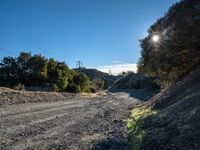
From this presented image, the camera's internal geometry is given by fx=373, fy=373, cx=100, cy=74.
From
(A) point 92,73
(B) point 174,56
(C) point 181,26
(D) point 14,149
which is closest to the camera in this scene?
(D) point 14,149

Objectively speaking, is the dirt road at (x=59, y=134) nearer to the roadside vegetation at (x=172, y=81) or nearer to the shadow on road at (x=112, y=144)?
the shadow on road at (x=112, y=144)

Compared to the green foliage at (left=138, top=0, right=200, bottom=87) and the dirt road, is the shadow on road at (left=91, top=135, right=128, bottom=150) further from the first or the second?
the green foliage at (left=138, top=0, right=200, bottom=87)

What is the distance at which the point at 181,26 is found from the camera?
22.2 metres

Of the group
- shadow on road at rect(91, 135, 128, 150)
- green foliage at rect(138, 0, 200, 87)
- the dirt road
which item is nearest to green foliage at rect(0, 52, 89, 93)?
green foliage at rect(138, 0, 200, 87)

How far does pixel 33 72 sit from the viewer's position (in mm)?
54625

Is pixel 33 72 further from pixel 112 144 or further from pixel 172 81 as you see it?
pixel 112 144

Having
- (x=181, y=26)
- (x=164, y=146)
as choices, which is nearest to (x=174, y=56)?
(x=181, y=26)

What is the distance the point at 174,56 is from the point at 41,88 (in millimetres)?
31446

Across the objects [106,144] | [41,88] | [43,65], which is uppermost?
[43,65]

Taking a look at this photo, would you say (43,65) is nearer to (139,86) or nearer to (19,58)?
(19,58)

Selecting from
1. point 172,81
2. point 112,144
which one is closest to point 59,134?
point 112,144

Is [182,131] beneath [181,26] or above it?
beneath

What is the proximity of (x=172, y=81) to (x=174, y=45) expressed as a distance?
751 centimetres

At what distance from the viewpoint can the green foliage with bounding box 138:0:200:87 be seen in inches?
862
